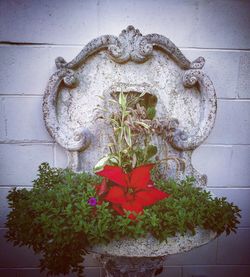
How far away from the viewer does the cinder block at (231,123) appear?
5.40 ft

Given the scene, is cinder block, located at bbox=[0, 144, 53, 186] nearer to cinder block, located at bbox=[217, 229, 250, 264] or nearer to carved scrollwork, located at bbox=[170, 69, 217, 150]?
carved scrollwork, located at bbox=[170, 69, 217, 150]

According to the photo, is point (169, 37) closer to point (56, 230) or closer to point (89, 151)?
point (89, 151)

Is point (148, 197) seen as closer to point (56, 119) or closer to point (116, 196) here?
point (116, 196)

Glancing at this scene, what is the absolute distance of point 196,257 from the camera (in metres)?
1.80

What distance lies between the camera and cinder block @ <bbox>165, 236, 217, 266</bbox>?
5.85 ft

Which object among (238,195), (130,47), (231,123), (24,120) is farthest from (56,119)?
(238,195)

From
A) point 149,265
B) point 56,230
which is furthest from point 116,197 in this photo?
point 149,265

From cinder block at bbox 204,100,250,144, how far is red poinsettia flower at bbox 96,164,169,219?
0.73m

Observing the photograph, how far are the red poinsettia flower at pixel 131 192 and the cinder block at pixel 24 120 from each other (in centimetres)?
69

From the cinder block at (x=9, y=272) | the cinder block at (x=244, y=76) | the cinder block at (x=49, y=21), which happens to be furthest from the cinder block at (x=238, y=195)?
the cinder block at (x=9, y=272)

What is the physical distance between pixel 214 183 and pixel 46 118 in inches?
39.6

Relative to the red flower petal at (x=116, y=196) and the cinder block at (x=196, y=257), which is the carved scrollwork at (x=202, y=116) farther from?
the cinder block at (x=196, y=257)

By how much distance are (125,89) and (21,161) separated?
71 cm

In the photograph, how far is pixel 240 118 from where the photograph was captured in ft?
5.45
